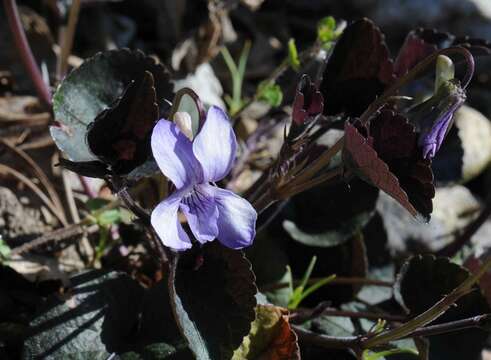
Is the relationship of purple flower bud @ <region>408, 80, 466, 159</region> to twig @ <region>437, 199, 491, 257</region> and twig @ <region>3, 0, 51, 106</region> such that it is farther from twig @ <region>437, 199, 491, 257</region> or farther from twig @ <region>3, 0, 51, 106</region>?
twig @ <region>3, 0, 51, 106</region>

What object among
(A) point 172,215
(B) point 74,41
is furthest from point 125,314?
(B) point 74,41

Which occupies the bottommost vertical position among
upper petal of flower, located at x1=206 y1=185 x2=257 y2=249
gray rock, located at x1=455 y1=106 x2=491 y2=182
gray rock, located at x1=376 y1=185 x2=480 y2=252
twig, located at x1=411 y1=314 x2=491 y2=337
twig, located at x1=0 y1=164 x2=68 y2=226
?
gray rock, located at x1=376 y1=185 x2=480 y2=252

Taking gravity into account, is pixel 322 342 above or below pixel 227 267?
below

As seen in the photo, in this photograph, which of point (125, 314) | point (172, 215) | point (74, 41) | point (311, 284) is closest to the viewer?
point (172, 215)

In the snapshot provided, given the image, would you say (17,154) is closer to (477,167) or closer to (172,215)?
(172,215)

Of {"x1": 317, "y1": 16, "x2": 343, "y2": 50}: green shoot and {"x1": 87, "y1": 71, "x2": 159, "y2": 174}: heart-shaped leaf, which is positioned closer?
{"x1": 87, "y1": 71, "x2": 159, "y2": 174}: heart-shaped leaf

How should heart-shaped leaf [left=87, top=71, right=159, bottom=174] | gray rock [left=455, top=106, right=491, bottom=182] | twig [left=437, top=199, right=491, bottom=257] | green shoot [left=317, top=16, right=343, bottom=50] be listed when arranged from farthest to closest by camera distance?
gray rock [left=455, top=106, right=491, bottom=182]
twig [left=437, top=199, right=491, bottom=257]
green shoot [left=317, top=16, right=343, bottom=50]
heart-shaped leaf [left=87, top=71, right=159, bottom=174]

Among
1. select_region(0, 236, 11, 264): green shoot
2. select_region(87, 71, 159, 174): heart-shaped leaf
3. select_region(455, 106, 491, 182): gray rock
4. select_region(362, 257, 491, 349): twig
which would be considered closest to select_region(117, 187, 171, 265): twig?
select_region(87, 71, 159, 174): heart-shaped leaf
